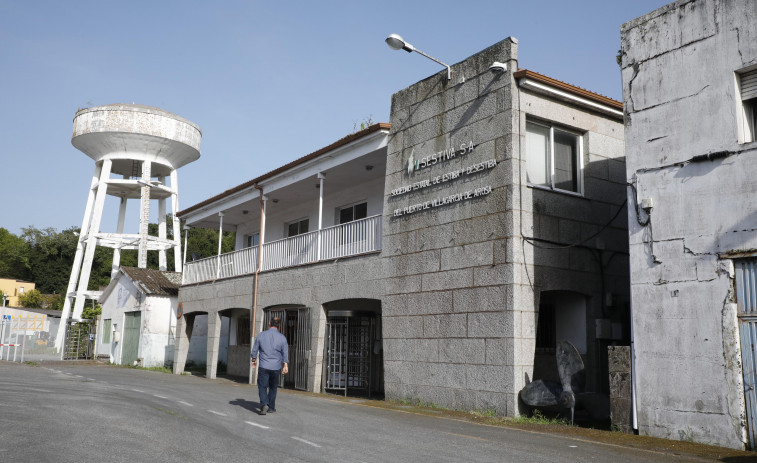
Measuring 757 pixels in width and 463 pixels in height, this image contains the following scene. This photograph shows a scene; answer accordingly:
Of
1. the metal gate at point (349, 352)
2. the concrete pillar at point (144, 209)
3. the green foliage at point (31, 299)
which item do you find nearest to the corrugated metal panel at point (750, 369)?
the metal gate at point (349, 352)

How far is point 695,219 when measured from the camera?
9.78 metres

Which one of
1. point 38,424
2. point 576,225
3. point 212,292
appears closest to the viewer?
point 38,424

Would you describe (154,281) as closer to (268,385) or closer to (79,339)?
(79,339)

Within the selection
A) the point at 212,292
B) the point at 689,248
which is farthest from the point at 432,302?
the point at 212,292

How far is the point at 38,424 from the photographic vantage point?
889cm

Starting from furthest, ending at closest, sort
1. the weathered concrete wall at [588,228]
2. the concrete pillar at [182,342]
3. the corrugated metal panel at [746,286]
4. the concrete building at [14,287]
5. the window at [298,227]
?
the concrete building at [14,287]
the concrete pillar at [182,342]
the window at [298,227]
the weathered concrete wall at [588,228]
the corrugated metal panel at [746,286]

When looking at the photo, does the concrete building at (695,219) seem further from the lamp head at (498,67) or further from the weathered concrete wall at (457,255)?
the lamp head at (498,67)

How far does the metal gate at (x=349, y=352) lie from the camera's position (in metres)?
16.9

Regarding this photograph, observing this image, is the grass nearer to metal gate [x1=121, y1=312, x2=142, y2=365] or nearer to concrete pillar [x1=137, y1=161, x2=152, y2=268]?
metal gate [x1=121, y1=312, x2=142, y2=365]

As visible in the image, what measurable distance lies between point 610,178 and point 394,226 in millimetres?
4676

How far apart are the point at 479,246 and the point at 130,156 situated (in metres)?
23.6

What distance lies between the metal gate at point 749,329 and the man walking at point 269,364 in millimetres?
6964

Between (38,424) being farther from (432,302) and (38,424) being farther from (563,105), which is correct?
(563,105)

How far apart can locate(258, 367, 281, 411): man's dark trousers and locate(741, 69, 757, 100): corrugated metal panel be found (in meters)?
8.29
